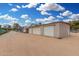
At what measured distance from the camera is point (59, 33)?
2.40 m

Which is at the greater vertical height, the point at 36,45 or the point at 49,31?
the point at 49,31

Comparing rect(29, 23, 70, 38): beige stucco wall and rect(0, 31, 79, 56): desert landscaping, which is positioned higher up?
rect(29, 23, 70, 38): beige stucco wall

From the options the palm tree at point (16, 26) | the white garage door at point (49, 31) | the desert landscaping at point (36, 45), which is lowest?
the desert landscaping at point (36, 45)

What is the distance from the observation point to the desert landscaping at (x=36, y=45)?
2.33 meters

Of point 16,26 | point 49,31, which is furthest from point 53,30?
point 16,26

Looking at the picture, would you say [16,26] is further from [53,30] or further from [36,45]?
[53,30]

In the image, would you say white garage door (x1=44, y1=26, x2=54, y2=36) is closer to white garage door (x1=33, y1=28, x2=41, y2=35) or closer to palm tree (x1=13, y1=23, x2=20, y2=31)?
white garage door (x1=33, y1=28, x2=41, y2=35)

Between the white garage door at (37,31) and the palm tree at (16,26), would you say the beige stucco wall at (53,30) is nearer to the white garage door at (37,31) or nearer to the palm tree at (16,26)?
the white garage door at (37,31)

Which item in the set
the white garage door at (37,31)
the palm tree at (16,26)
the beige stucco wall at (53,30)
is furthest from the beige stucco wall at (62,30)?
the palm tree at (16,26)

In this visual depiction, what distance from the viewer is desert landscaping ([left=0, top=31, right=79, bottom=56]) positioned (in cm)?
233

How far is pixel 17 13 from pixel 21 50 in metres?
0.48

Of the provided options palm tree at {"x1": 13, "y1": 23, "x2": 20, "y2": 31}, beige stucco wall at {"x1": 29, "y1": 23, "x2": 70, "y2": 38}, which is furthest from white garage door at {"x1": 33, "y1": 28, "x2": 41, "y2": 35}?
palm tree at {"x1": 13, "y1": 23, "x2": 20, "y2": 31}

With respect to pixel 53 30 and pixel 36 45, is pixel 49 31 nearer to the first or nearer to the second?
pixel 53 30

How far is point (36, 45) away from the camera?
2.39 meters
